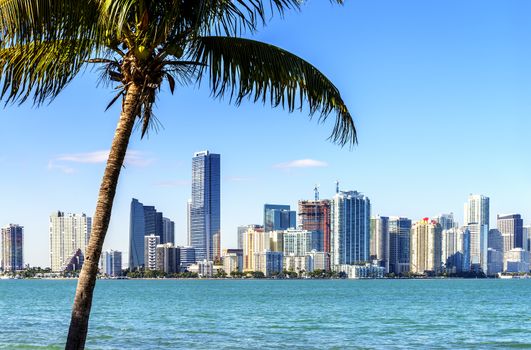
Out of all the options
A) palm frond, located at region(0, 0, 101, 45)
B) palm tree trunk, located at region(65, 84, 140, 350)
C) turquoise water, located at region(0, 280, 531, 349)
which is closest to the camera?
palm frond, located at region(0, 0, 101, 45)

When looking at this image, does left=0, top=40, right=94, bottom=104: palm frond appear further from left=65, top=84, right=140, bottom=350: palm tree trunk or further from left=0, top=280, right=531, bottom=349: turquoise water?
left=0, top=280, right=531, bottom=349: turquoise water

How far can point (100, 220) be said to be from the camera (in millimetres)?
7832

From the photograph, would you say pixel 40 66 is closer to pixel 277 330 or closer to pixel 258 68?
pixel 258 68

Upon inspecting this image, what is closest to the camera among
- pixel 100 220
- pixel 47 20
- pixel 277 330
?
pixel 47 20

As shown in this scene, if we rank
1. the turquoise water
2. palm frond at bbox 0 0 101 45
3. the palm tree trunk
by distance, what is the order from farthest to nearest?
the turquoise water < the palm tree trunk < palm frond at bbox 0 0 101 45

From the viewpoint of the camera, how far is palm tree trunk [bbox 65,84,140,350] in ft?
25.3

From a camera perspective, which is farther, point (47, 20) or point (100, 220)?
point (100, 220)

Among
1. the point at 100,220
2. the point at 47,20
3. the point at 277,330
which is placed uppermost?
the point at 47,20

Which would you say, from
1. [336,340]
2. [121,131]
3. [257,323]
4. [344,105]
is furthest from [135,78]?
[257,323]

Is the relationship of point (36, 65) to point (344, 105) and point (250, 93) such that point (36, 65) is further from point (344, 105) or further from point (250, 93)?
point (344, 105)

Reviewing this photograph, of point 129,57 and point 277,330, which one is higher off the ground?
point 129,57

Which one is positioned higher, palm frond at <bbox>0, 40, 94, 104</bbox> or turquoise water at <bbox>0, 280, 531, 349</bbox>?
palm frond at <bbox>0, 40, 94, 104</bbox>

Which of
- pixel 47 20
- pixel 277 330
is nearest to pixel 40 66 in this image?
pixel 47 20

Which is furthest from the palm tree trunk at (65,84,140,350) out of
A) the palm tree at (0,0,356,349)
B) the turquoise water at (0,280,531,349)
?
the turquoise water at (0,280,531,349)
